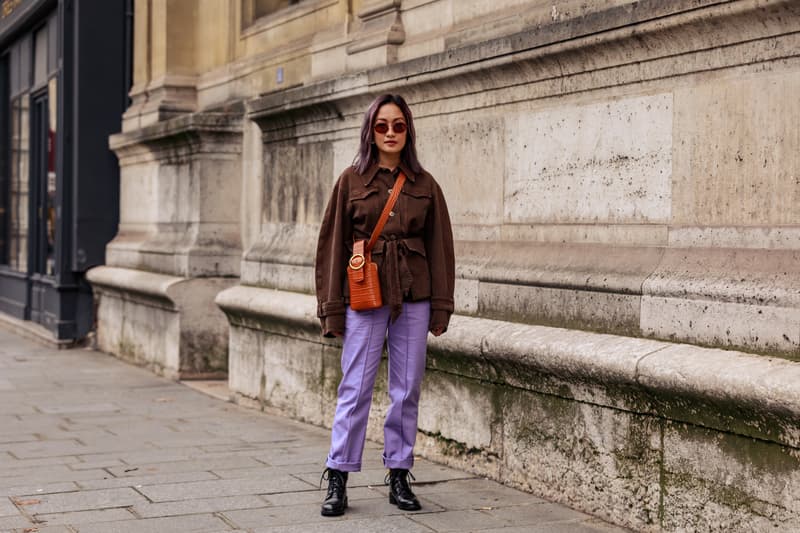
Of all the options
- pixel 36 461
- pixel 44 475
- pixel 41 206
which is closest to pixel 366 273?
pixel 44 475

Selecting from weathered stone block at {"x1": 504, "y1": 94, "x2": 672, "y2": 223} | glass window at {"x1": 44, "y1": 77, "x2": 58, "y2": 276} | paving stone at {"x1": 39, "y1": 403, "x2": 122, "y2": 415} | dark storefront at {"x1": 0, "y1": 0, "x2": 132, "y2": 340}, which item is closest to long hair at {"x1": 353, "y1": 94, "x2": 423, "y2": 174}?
weathered stone block at {"x1": 504, "y1": 94, "x2": 672, "y2": 223}

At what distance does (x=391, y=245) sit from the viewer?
5.27 meters

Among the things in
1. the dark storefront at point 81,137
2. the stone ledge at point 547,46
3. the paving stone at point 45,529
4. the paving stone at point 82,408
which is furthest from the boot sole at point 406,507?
the dark storefront at point 81,137

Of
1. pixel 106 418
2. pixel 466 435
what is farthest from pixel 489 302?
pixel 106 418

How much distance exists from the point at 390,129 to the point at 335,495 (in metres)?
1.57

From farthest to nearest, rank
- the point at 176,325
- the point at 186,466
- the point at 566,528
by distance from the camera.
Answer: the point at 176,325 → the point at 186,466 → the point at 566,528

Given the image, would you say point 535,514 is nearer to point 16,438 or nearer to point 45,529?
point 45,529

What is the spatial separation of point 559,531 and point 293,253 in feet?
12.3

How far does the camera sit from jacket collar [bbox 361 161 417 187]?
5.34 meters

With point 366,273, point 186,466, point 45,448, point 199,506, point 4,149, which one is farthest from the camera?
point 4,149

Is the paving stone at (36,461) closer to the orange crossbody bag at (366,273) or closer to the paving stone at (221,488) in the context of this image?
the paving stone at (221,488)

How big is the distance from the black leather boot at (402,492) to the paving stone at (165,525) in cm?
76

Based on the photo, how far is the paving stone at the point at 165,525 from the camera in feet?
16.7

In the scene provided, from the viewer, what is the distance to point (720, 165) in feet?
16.0
